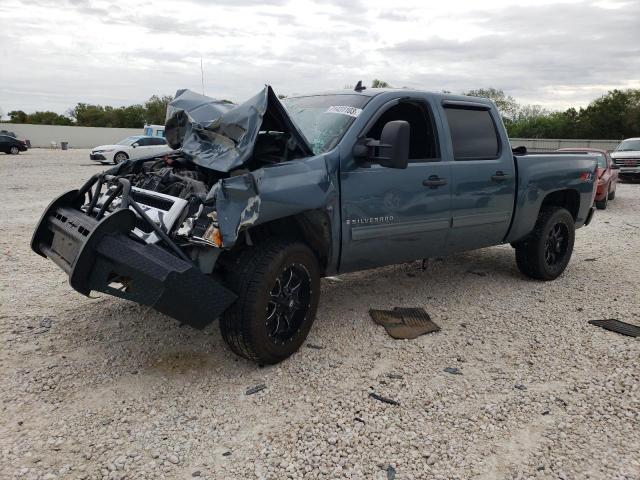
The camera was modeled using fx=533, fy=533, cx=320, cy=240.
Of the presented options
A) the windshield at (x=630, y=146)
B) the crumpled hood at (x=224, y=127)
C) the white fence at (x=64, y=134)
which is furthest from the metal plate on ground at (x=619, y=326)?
the white fence at (x=64, y=134)

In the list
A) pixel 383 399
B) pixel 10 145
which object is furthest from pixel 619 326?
→ pixel 10 145

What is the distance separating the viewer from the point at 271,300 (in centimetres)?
356

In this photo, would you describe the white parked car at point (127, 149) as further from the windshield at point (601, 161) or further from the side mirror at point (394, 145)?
the side mirror at point (394, 145)

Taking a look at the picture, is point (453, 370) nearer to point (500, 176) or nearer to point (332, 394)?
point (332, 394)

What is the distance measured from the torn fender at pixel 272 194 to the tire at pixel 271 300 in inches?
11.0

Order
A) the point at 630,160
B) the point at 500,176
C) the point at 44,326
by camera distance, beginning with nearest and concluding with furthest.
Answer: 1. the point at 44,326
2. the point at 500,176
3. the point at 630,160

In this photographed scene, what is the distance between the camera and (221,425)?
9.99 ft

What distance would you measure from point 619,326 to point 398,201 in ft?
7.69

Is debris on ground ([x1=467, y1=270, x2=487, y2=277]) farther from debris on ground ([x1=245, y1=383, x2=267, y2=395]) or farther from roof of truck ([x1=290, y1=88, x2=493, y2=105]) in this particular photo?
debris on ground ([x1=245, y1=383, x2=267, y2=395])

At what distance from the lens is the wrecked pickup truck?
3172 millimetres

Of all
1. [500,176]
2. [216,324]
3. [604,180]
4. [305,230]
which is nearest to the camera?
[305,230]

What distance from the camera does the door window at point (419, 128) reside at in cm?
466

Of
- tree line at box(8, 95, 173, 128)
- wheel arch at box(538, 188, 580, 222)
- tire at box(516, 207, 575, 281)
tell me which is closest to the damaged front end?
tire at box(516, 207, 575, 281)

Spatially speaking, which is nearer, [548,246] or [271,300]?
[271,300]
